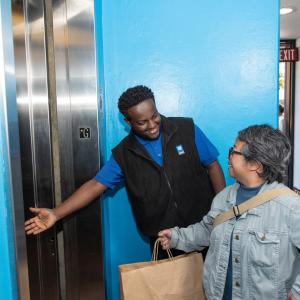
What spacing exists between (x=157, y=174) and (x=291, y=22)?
3.73 meters

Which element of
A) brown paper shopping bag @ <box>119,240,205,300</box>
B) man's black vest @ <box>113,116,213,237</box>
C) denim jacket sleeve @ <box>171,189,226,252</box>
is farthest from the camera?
man's black vest @ <box>113,116,213,237</box>

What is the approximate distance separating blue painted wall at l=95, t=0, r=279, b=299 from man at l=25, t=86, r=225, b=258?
0.19 meters

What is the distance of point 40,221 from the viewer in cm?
156

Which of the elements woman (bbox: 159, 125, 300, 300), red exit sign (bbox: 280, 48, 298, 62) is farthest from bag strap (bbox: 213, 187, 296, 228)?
red exit sign (bbox: 280, 48, 298, 62)

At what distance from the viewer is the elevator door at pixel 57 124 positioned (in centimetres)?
161

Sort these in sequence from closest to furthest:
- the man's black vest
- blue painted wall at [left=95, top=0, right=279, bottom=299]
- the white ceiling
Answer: the man's black vest
blue painted wall at [left=95, top=0, right=279, bottom=299]
the white ceiling

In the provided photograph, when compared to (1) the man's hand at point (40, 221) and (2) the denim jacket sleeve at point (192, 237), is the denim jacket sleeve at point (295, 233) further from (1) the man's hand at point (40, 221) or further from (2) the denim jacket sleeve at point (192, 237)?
(1) the man's hand at point (40, 221)

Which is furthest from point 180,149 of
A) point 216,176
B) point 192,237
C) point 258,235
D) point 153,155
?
point 258,235

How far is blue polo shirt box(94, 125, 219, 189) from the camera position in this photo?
5.27ft

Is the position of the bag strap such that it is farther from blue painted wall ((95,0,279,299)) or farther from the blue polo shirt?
blue painted wall ((95,0,279,299))

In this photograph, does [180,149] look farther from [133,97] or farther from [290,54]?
[290,54]

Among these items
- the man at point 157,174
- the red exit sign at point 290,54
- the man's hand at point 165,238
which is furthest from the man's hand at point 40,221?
the red exit sign at point 290,54

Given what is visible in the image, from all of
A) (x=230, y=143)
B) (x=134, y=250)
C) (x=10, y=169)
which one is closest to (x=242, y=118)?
(x=230, y=143)

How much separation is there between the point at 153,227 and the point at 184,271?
28 cm
